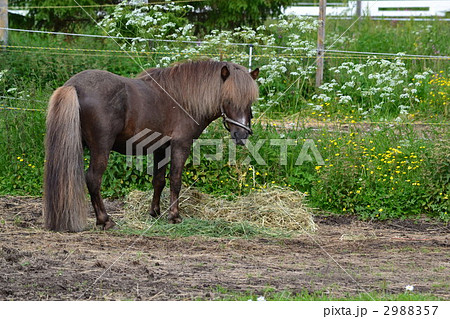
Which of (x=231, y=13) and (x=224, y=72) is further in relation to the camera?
(x=231, y=13)

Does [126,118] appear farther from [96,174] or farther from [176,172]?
[176,172]

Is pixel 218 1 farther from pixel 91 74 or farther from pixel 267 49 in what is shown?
pixel 91 74

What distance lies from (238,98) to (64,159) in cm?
184

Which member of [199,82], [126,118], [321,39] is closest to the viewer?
[126,118]

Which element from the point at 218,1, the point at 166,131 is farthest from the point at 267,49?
the point at 166,131

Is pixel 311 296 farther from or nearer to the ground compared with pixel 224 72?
nearer to the ground

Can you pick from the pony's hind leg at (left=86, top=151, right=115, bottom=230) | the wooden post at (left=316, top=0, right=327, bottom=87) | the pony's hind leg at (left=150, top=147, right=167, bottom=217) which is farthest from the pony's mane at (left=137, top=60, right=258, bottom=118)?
the wooden post at (left=316, top=0, right=327, bottom=87)

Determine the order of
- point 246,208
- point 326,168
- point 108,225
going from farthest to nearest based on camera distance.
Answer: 1. point 326,168
2. point 246,208
3. point 108,225

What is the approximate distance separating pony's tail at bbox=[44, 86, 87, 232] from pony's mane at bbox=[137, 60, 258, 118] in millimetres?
1124

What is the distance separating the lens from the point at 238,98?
660cm

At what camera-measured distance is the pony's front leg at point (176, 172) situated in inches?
271

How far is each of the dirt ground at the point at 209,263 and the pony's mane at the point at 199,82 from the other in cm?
144

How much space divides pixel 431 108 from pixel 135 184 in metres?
4.90

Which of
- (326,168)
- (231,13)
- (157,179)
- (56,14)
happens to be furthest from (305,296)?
(56,14)
